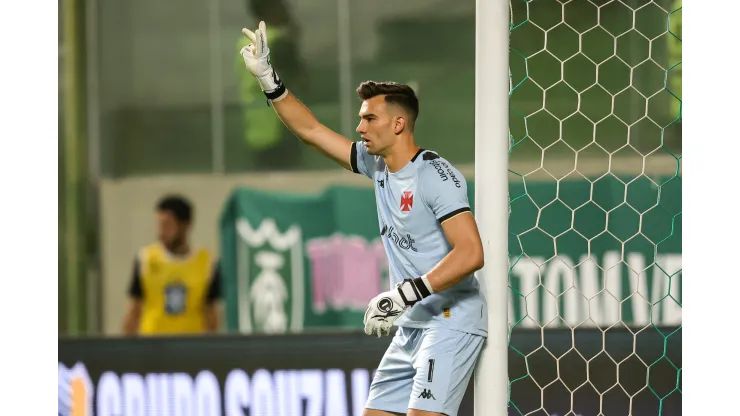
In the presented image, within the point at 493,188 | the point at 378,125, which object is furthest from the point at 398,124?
the point at 493,188

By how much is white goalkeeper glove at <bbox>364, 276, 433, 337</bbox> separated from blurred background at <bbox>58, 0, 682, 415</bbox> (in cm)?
463

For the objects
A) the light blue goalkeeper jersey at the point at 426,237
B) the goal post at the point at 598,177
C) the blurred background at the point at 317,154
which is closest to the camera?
the light blue goalkeeper jersey at the point at 426,237

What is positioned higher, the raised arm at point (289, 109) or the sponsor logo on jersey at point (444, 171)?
the raised arm at point (289, 109)

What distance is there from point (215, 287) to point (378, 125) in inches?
190

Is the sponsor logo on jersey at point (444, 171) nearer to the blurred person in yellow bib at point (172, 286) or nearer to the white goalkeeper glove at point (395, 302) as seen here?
the white goalkeeper glove at point (395, 302)

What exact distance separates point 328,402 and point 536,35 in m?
4.61

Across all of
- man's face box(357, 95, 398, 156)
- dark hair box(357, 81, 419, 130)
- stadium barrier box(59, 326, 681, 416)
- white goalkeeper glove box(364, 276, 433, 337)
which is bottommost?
stadium barrier box(59, 326, 681, 416)

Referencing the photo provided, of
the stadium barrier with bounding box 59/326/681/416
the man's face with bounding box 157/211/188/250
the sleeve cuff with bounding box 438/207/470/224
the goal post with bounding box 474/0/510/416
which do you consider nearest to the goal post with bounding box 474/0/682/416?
the stadium barrier with bounding box 59/326/681/416

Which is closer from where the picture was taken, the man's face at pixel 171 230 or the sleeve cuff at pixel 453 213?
the sleeve cuff at pixel 453 213

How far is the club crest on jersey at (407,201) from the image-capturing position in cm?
312

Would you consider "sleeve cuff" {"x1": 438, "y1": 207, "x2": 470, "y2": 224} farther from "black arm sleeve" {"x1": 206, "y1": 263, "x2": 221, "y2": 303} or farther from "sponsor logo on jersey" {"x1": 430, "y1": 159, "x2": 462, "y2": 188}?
"black arm sleeve" {"x1": 206, "y1": 263, "x2": 221, "y2": 303}

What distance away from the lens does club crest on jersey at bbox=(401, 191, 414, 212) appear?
10.2 ft

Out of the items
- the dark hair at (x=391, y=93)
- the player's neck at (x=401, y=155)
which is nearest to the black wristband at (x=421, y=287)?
the player's neck at (x=401, y=155)

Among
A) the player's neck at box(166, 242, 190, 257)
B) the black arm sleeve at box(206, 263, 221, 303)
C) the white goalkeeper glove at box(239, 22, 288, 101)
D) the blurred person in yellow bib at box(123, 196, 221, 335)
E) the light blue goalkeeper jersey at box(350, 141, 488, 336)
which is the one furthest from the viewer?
the black arm sleeve at box(206, 263, 221, 303)
